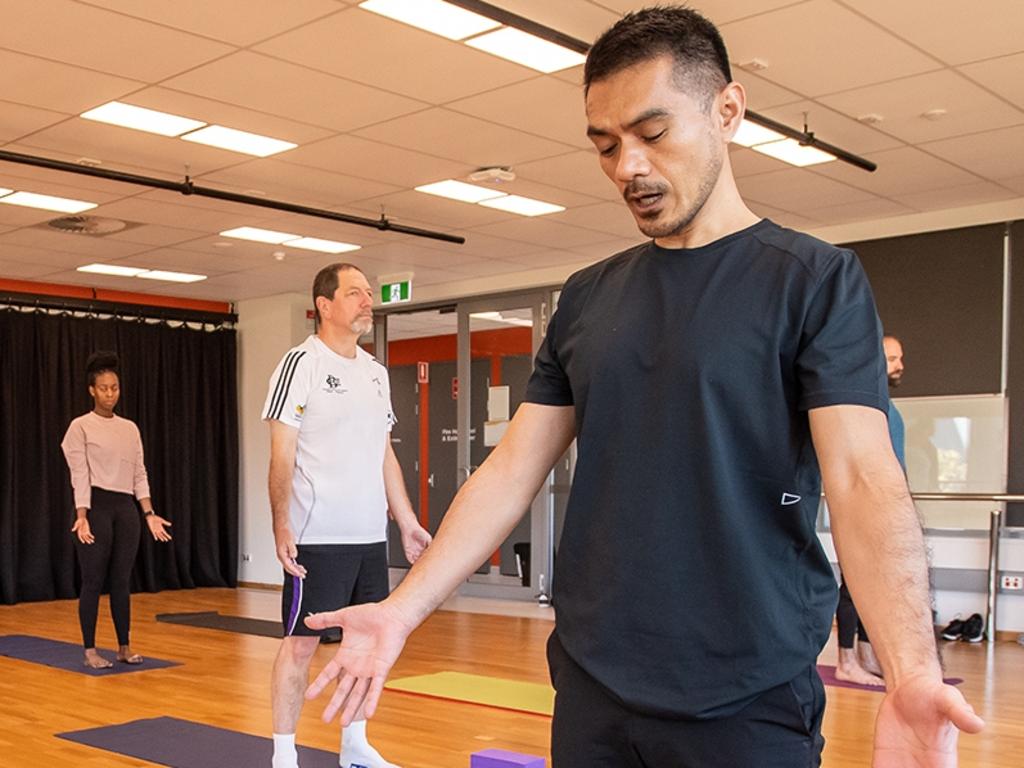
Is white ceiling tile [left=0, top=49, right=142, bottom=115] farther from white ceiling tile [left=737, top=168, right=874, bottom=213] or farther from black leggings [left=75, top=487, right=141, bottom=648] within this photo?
white ceiling tile [left=737, top=168, right=874, bottom=213]

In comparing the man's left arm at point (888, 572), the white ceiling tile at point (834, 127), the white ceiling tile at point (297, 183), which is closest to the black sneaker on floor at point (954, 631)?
the white ceiling tile at point (834, 127)

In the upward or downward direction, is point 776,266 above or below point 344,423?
above

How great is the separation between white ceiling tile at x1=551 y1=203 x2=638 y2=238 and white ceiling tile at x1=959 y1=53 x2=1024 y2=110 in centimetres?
260

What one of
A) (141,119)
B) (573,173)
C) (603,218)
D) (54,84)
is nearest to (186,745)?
(54,84)

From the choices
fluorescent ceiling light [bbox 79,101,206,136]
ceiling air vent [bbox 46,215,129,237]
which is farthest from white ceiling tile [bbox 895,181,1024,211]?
ceiling air vent [bbox 46,215,129,237]

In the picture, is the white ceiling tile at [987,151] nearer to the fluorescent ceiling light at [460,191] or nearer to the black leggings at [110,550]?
the fluorescent ceiling light at [460,191]

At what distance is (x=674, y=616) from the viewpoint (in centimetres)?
124

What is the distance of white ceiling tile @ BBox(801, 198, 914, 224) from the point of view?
7.73 metres

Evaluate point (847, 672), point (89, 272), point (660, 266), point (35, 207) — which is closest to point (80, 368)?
point (89, 272)

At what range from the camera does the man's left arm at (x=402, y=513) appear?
12.1 feet

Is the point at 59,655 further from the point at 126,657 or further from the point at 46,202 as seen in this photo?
the point at 46,202

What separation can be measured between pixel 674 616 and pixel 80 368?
10.3 m

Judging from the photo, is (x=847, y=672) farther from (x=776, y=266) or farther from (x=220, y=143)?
(x=776, y=266)

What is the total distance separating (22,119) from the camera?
592cm
